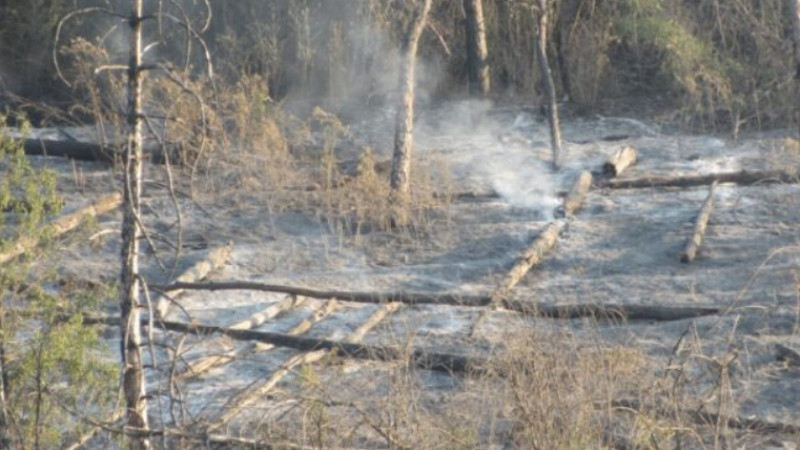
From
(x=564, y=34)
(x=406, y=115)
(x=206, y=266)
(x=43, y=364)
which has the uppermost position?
(x=564, y=34)

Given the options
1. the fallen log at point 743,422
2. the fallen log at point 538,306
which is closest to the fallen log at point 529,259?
the fallen log at point 538,306

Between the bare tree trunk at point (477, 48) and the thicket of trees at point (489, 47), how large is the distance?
16 cm

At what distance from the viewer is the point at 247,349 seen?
26.9 feet

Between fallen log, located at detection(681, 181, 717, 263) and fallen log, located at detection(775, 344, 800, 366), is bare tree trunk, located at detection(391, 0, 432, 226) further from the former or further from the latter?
fallen log, located at detection(775, 344, 800, 366)

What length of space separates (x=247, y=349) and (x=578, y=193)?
402cm

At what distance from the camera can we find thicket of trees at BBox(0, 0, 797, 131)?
45.7ft

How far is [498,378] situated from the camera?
7.01 m

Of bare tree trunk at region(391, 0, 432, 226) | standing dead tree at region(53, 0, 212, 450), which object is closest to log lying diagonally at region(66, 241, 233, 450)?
bare tree trunk at region(391, 0, 432, 226)

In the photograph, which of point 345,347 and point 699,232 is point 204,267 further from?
point 699,232

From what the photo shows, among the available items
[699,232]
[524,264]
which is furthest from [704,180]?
[524,264]

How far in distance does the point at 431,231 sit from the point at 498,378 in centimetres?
398

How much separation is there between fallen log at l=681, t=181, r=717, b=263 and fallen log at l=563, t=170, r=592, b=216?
93 centimetres

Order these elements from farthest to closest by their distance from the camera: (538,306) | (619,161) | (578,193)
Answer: (619,161), (578,193), (538,306)

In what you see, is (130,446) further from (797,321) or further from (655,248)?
(655,248)
